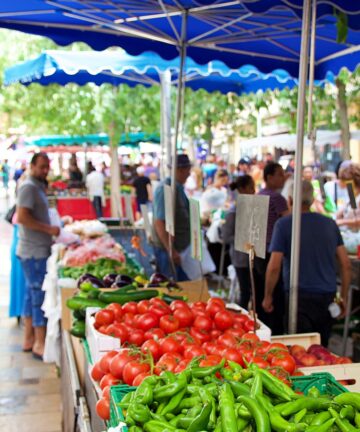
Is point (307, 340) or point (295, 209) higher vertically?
point (295, 209)

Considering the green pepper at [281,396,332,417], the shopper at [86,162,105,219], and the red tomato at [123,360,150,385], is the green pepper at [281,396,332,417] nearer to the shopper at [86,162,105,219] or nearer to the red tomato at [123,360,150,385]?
the red tomato at [123,360,150,385]

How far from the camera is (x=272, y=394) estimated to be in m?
2.29

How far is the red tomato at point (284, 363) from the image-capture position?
2.86 m

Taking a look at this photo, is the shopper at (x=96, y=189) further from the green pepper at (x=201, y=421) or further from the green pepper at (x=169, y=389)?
the green pepper at (x=201, y=421)

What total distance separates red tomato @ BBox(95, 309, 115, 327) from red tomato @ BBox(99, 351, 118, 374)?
598mm

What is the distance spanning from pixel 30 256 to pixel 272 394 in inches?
204

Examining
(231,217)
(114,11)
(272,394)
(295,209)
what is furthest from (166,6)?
(272,394)

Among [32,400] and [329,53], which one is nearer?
[32,400]

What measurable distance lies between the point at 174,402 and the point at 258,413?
1.13 feet

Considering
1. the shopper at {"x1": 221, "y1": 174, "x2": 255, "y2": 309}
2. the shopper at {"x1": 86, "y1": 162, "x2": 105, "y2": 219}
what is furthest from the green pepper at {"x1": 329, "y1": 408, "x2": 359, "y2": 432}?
the shopper at {"x1": 86, "y1": 162, "x2": 105, "y2": 219}

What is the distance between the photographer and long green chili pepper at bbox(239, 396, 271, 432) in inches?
77.8

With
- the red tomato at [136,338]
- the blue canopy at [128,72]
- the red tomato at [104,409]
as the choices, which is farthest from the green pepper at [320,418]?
the blue canopy at [128,72]

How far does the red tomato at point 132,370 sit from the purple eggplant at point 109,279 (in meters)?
2.65

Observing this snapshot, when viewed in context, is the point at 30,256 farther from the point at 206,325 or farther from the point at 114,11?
the point at 206,325
